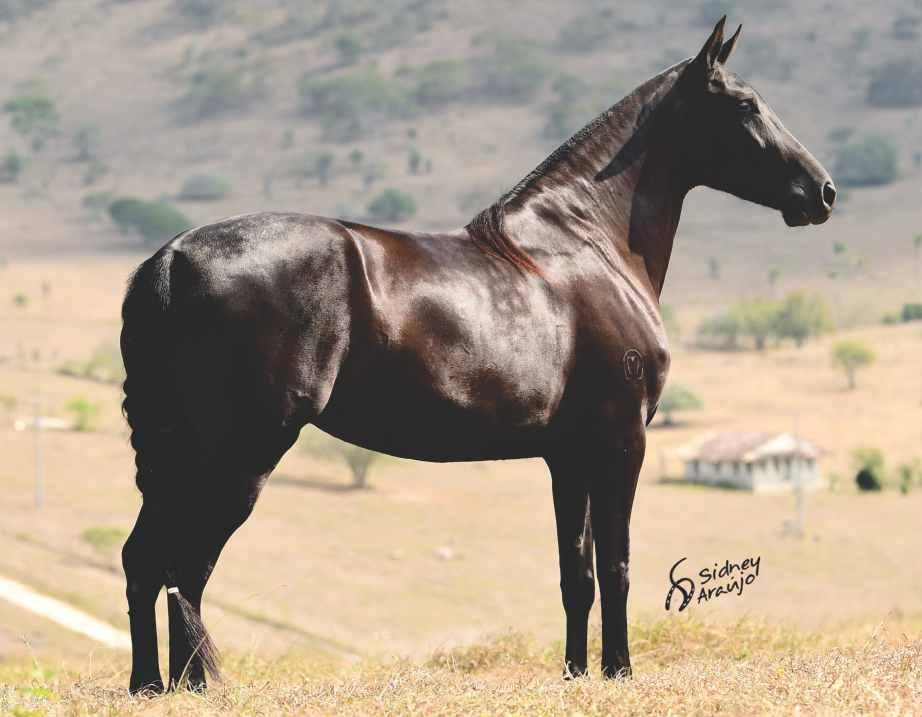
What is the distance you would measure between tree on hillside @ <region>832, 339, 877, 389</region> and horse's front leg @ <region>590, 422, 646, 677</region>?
126 meters

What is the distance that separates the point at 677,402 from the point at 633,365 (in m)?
121

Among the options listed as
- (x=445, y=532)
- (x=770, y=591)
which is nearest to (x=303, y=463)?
(x=445, y=532)

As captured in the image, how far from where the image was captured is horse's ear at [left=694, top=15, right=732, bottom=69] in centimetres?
954

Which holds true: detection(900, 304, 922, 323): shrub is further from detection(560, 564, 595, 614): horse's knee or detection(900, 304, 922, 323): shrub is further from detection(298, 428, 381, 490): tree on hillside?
detection(560, 564, 595, 614): horse's knee

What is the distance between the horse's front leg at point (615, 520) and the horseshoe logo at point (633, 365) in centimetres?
33

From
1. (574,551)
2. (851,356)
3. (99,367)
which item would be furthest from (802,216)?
(99,367)

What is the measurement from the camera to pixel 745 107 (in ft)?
32.2

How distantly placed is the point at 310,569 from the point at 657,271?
73498 mm

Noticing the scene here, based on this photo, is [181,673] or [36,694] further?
[181,673]

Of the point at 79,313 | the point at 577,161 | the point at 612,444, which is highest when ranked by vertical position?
the point at 577,161

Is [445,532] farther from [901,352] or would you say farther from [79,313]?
[79,313]

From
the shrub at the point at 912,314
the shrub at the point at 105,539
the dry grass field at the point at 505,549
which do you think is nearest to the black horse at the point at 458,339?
the dry grass field at the point at 505,549

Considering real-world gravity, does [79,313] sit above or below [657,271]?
below

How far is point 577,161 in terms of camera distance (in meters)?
9.92
